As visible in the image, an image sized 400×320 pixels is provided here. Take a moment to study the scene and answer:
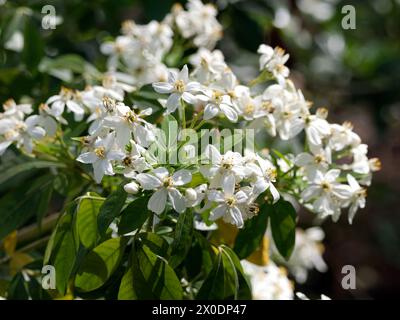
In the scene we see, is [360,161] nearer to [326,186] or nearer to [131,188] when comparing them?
[326,186]

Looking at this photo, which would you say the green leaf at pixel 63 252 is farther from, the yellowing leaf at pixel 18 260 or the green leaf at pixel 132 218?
the yellowing leaf at pixel 18 260

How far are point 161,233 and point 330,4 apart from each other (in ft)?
8.08

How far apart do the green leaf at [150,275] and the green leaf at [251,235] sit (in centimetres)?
23

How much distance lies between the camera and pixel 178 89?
5.44 feet


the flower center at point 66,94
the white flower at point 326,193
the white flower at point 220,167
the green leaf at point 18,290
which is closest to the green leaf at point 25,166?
the flower center at point 66,94

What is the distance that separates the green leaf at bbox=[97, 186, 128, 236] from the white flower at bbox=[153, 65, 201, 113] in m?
0.22

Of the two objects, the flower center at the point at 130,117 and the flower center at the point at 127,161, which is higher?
the flower center at the point at 130,117

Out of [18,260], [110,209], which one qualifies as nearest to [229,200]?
[110,209]

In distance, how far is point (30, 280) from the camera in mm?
1838

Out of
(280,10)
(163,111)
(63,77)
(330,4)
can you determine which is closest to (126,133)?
(163,111)

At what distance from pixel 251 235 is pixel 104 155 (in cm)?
39

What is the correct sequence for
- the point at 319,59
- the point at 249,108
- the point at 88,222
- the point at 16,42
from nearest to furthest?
the point at 88,222 → the point at 249,108 → the point at 16,42 → the point at 319,59

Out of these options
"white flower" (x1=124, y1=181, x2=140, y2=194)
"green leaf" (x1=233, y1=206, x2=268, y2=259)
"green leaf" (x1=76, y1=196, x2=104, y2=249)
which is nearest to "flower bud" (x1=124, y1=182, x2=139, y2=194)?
"white flower" (x1=124, y1=181, x2=140, y2=194)

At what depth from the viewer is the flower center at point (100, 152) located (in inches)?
60.2
